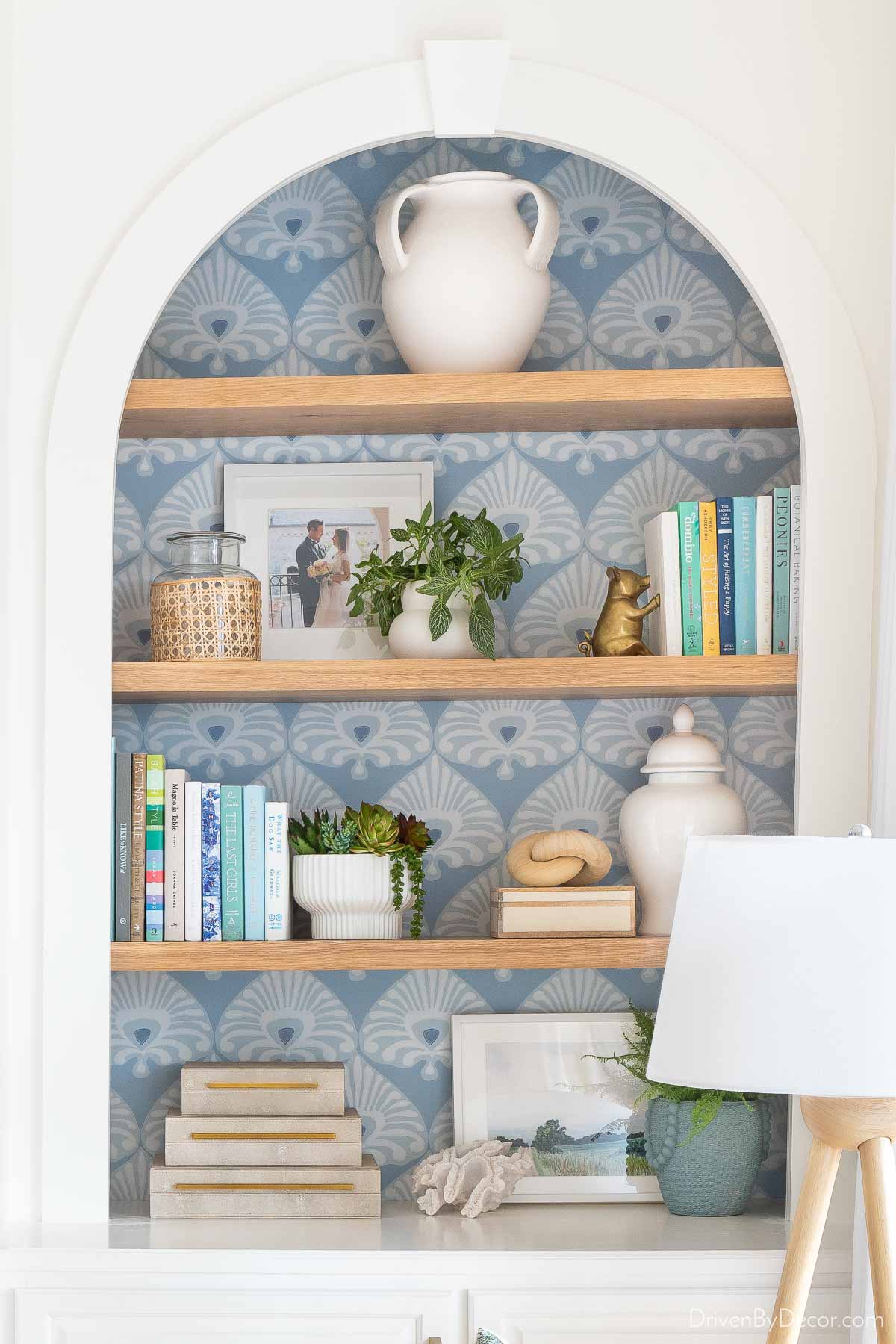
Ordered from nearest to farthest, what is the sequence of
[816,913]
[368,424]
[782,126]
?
[816,913]
[782,126]
[368,424]

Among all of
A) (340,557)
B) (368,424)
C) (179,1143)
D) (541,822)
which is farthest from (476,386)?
(179,1143)

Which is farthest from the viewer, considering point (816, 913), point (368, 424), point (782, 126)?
point (368, 424)

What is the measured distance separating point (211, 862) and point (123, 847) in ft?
0.44

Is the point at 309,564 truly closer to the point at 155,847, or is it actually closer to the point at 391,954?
the point at 155,847

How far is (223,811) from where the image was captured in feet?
6.69

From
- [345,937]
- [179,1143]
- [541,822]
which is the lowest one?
[179,1143]

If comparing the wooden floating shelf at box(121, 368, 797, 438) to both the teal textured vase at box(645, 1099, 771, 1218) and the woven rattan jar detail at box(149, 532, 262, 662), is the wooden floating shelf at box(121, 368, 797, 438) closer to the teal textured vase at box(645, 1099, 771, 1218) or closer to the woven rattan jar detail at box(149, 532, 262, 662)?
the woven rattan jar detail at box(149, 532, 262, 662)

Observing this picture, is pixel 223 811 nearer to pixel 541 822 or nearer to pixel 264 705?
pixel 264 705

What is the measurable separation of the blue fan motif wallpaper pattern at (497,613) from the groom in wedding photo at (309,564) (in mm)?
129

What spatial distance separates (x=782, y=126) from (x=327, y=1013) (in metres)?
1.57

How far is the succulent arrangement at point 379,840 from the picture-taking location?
6.63 ft

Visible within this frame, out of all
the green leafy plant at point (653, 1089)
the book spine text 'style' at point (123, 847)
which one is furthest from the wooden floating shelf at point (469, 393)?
the green leafy plant at point (653, 1089)

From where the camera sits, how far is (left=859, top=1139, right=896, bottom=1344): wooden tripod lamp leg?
1.43m

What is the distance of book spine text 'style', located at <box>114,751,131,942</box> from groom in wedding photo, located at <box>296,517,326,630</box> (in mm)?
403
